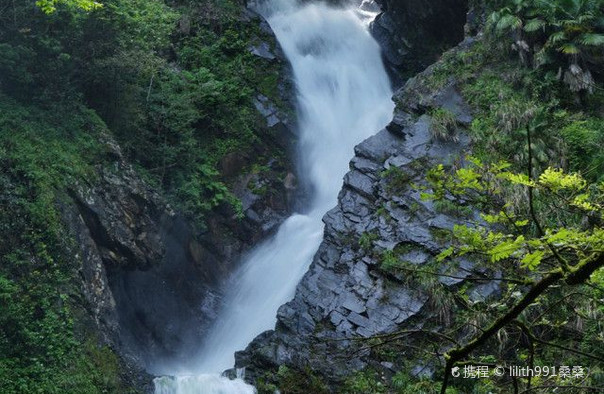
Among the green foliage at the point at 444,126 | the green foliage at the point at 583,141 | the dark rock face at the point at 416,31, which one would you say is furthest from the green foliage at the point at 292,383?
the dark rock face at the point at 416,31

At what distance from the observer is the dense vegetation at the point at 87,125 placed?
11.7 m

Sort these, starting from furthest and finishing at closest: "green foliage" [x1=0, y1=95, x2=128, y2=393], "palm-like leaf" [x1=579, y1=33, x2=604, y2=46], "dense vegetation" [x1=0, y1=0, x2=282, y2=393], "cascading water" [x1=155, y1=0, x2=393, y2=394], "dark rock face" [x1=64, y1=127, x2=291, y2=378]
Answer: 1. "cascading water" [x1=155, y1=0, x2=393, y2=394]
2. "palm-like leaf" [x1=579, y1=33, x2=604, y2=46]
3. "dark rock face" [x1=64, y1=127, x2=291, y2=378]
4. "dense vegetation" [x1=0, y1=0, x2=282, y2=393]
5. "green foliage" [x1=0, y1=95, x2=128, y2=393]

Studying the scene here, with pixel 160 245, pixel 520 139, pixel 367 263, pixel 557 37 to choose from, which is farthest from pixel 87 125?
pixel 557 37

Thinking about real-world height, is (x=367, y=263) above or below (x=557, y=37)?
below

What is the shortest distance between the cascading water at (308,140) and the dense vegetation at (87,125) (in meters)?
1.87

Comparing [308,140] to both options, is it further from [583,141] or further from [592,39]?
[592,39]

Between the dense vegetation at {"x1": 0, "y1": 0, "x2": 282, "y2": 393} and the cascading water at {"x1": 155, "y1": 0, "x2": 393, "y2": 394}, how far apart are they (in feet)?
6.14

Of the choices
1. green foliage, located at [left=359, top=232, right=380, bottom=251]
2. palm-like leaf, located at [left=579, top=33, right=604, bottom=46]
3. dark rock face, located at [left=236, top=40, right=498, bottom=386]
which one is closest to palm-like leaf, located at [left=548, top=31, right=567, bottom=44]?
palm-like leaf, located at [left=579, top=33, right=604, bottom=46]

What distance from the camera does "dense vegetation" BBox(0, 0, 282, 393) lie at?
38.5ft

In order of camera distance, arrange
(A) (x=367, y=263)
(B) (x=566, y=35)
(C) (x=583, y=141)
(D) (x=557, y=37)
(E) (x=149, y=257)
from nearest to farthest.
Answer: (A) (x=367, y=263) < (C) (x=583, y=141) < (E) (x=149, y=257) < (D) (x=557, y=37) < (B) (x=566, y=35)

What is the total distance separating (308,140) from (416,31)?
704 cm

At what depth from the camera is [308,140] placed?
875 inches

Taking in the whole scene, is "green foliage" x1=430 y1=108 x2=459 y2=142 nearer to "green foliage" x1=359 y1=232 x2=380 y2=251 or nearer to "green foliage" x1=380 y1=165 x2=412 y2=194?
"green foliage" x1=380 y1=165 x2=412 y2=194

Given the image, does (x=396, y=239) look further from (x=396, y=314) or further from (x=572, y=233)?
(x=572, y=233)
